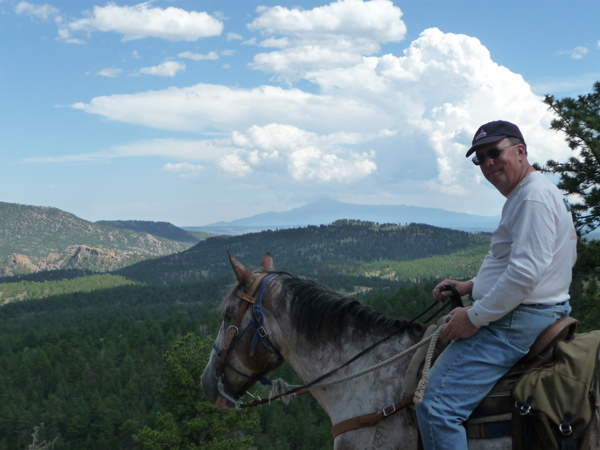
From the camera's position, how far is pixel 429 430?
13.9 ft

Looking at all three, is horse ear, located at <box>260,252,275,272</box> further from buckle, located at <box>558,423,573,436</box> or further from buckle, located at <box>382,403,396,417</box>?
buckle, located at <box>558,423,573,436</box>

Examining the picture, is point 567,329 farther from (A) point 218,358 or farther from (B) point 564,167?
(B) point 564,167

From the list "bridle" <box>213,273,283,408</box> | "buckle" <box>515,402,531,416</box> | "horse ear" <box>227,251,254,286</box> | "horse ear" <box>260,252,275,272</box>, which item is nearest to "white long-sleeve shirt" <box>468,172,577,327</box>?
"buckle" <box>515,402,531,416</box>

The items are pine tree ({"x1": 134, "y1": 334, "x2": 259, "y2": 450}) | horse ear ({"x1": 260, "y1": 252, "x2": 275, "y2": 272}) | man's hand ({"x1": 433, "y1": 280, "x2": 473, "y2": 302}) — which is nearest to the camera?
man's hand ({"x1": 433, "y1": 280, "x2": 473, "y2": 302})

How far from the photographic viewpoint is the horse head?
5660 millimetres

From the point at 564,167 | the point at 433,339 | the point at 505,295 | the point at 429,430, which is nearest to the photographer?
the point at 505,295

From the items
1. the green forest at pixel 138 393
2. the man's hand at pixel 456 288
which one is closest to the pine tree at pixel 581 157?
the green forest at pixel 138 393

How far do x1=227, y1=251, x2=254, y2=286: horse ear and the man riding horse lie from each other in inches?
90.6

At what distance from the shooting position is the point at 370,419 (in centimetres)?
472

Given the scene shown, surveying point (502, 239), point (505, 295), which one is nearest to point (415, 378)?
point (505, 295)

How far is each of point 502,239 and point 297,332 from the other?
7.92 feet

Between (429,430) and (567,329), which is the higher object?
(567,329)

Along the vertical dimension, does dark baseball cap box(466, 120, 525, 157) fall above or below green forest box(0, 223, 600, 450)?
above

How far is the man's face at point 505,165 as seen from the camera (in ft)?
14.3
